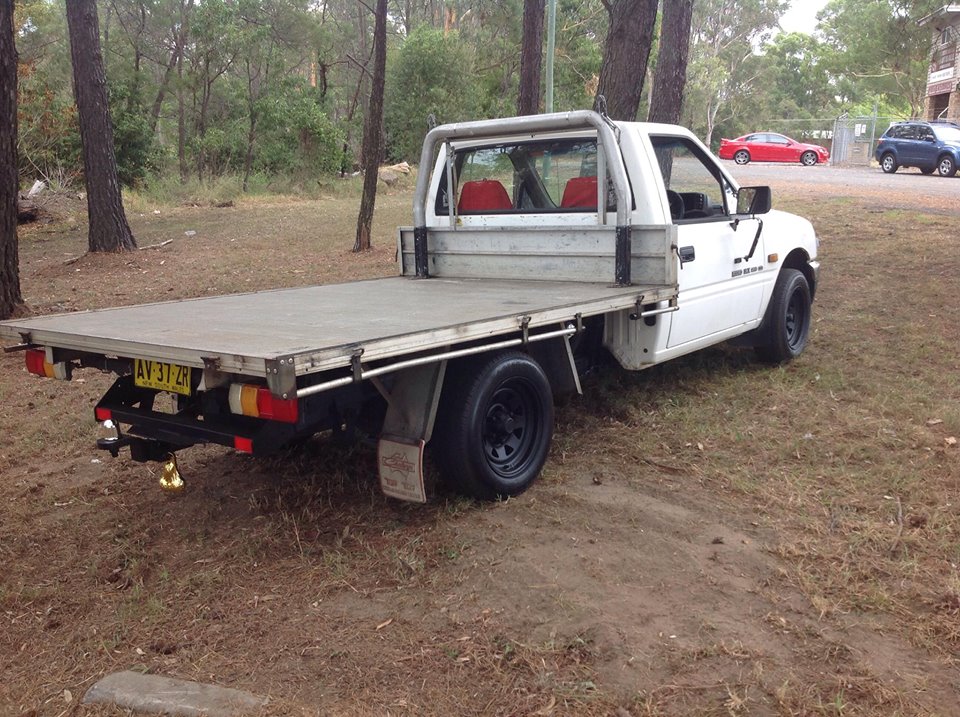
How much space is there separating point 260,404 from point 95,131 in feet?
39.5

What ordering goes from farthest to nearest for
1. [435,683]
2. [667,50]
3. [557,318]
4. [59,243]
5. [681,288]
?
[59,243] → [667,50] → [681,288] → [557,318] → [435,683]

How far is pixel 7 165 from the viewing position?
8242 mm

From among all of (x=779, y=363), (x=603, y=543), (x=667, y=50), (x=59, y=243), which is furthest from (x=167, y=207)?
(x=603, y=543)

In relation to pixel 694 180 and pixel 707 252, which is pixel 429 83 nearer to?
pixel 694 180

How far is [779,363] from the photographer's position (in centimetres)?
705

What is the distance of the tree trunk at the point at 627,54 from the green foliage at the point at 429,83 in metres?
20.6

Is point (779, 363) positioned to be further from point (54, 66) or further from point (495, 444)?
point (54, 66)

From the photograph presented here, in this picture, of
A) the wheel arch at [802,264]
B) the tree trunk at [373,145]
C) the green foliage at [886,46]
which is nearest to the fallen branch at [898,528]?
the wheel arch at [802,264]

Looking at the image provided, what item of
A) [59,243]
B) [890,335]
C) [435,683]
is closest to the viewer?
[435,683]

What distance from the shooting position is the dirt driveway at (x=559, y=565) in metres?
3.04

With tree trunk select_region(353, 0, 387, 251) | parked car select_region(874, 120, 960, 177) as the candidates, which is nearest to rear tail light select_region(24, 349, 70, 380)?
tree trunk select_region(353, 0, 387, 251)

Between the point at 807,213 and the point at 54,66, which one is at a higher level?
the point at 54,66

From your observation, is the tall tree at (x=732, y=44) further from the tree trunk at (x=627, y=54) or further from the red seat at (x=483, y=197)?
the red seat at (x=483, y=197)

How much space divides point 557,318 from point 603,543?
115 centimetres
